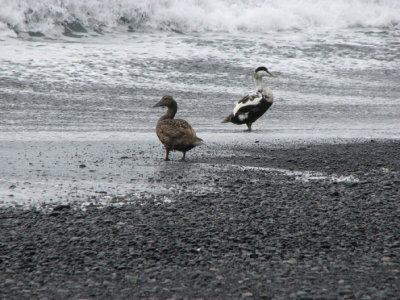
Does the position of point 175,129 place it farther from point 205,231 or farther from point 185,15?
point 185,15

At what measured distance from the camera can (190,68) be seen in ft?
53.9

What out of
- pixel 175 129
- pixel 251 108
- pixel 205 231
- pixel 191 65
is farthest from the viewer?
pixel 191 65

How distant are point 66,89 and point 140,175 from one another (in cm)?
676

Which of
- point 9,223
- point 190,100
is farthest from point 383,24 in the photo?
point 9,223

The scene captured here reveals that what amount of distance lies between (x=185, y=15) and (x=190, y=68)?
24.1 ft

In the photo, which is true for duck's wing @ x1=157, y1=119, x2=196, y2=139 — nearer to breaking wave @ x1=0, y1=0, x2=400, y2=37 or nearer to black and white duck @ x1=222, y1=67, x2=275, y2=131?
black and white duck @ x1=222, y1=67, x2=275, y2=131

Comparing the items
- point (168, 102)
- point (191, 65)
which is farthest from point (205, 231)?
point (191, 65)

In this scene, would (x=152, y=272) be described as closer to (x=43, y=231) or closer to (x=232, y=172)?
(x=43, y=231)

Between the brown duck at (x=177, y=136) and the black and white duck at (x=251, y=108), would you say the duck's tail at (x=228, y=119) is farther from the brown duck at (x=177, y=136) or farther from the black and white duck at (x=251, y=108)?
the brown duck at (x=177, y=136)

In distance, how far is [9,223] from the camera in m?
5.10

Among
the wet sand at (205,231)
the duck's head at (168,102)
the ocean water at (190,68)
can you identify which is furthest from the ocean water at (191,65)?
the wet sand at (205,231)

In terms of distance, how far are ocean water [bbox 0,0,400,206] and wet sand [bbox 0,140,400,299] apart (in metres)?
1.27

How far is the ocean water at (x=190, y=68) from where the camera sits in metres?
11.3

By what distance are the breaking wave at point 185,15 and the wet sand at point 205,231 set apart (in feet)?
42.5
